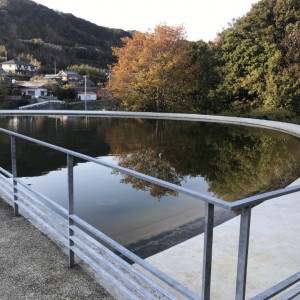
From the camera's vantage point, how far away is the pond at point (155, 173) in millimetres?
4945

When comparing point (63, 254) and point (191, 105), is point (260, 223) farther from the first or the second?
point (191, 105)

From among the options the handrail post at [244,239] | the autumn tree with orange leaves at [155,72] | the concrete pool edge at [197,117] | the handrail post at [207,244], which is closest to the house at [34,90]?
the concrete pool edge at [197,117]

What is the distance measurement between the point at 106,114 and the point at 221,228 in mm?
19504

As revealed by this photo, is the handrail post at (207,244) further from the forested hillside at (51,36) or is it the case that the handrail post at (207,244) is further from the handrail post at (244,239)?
the forested hillside at (51,36)

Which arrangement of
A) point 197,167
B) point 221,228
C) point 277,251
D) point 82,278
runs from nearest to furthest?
1. point 82,278
2. point 277,251
3. point 221,228
4. point 197,167

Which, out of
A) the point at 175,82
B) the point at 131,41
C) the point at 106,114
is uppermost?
the point at 131,41

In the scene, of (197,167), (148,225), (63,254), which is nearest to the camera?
(63,254)

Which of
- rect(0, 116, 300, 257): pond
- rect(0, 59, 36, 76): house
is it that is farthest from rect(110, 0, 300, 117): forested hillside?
rect(0, 59, 36, 76): house

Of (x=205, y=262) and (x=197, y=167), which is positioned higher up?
(x=205, y=262)

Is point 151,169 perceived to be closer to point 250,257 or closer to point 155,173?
point 155,173

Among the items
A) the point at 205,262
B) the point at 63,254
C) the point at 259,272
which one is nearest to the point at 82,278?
the point at 63,254

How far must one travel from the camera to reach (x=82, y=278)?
8.09 feet

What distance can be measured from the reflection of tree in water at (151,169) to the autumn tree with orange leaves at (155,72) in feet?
45.3

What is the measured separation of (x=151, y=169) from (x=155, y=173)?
322 millimetres
